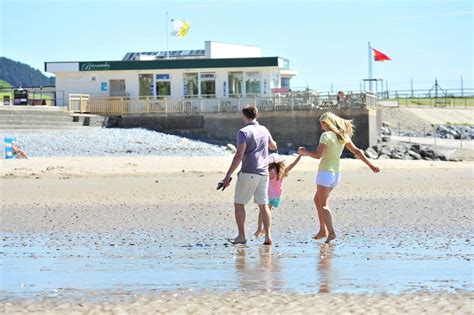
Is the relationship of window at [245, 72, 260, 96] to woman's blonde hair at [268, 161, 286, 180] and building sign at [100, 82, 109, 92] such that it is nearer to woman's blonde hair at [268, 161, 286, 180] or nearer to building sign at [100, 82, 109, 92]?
building sign at [100, 82, 109, 92]

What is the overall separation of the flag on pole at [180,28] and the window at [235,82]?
11.0 metres

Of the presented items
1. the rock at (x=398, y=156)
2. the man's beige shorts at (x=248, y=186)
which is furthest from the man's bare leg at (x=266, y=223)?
the rock at (x=398, y=156)

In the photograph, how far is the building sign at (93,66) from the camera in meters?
44.1

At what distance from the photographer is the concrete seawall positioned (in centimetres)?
3778

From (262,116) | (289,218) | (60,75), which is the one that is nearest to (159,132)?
(262,116)

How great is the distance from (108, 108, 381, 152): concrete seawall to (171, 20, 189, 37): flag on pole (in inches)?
503

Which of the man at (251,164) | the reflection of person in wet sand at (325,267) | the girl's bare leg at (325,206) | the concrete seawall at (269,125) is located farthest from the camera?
the concrete seawall at (269,125)

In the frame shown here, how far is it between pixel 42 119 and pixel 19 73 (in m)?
73.2

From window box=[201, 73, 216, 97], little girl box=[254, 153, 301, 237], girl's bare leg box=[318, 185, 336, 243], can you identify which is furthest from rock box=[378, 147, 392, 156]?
girl's bare leg box=[318, 185, 336, 243]

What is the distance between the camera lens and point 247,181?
1108 centimetres

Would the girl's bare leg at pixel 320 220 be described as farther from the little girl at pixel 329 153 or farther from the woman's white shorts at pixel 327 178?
the woman's white shorts at pixel 327 178

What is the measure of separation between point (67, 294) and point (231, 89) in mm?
35230

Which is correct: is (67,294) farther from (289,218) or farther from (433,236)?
(289,218)

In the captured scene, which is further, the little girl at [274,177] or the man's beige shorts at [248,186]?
the little girl at [274,177]
